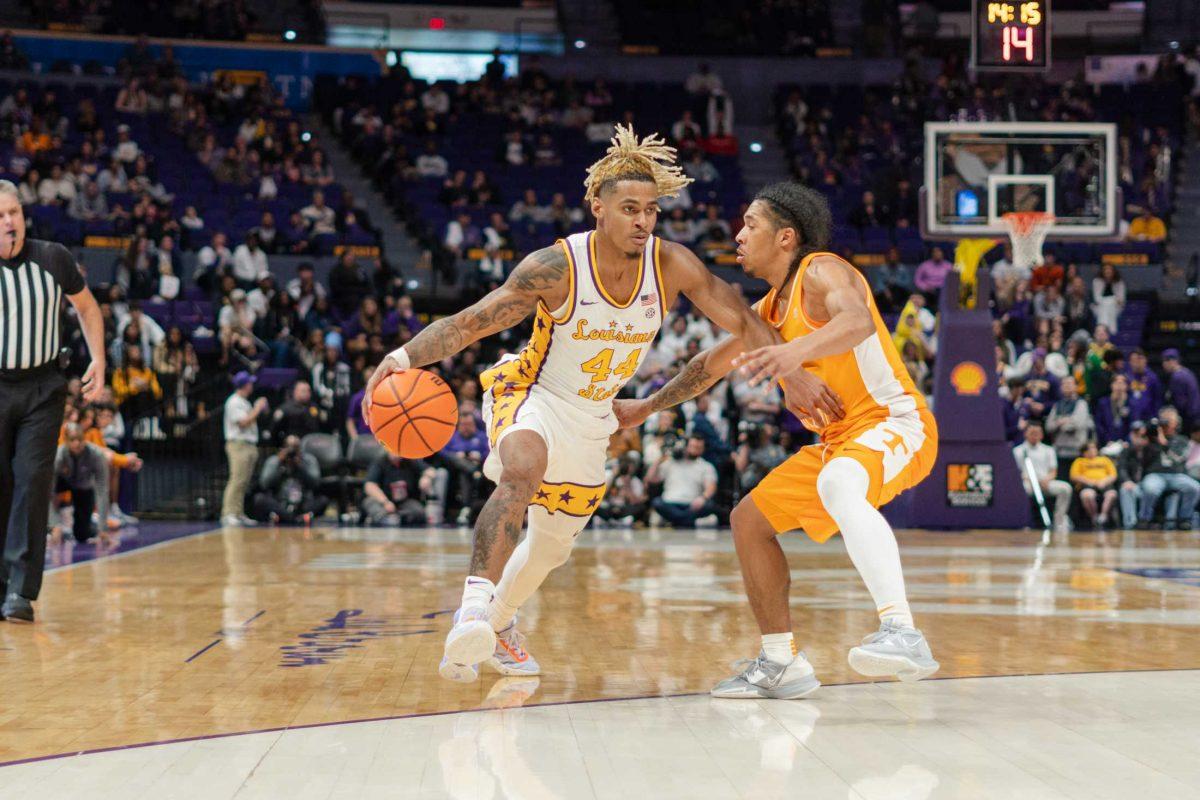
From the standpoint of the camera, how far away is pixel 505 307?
512 cm

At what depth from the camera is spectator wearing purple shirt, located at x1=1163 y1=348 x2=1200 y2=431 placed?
1652 centimetres

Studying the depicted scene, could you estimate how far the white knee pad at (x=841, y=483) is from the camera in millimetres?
4723

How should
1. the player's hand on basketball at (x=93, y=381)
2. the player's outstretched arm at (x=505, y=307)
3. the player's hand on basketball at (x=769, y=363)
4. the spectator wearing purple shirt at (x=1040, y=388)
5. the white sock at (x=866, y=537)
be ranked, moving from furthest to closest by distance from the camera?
1. the spectator wearing purple shirt at (x=1040, y=388)
2. the player's hand on basketball at (x=93, y=381)
3. the player's outstretched arm at (x=505, y=307)
4. the white sock at (x=866, y=537)
5. the player's hand on basketball at (x=769, y=363)

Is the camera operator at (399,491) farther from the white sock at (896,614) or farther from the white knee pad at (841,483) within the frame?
the white sock at (896,614)

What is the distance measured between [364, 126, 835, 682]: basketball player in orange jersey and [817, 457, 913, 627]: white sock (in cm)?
68

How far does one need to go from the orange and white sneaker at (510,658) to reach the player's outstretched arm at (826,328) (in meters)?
1.42

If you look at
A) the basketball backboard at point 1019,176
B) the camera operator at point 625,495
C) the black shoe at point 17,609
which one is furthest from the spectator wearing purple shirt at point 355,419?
the black shoe at point 17,609

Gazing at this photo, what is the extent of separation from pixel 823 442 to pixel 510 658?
1.39m

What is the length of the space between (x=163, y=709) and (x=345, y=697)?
1.90 ft

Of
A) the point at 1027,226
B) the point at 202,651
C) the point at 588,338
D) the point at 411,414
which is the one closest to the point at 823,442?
the point at 588,338

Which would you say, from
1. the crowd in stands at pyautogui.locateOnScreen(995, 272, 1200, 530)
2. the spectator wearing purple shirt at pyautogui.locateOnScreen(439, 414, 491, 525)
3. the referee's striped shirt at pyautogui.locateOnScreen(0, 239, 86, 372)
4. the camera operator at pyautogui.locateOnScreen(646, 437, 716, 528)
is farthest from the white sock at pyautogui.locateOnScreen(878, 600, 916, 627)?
the crowd in stands at pyautogui.locateOnScreen(995, 272, 1200, 530)

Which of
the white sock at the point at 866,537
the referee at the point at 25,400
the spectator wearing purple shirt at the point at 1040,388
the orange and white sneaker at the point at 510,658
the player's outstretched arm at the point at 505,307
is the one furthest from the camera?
the spectator wearing purple shirt at the point at 1040,388

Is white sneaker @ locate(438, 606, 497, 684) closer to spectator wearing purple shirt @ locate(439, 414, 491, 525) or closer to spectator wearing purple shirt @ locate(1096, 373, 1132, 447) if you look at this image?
spectator wearing purple shirt @ locate(439, 414, 491, 525)

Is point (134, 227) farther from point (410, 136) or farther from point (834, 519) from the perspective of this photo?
point (834, 519)
